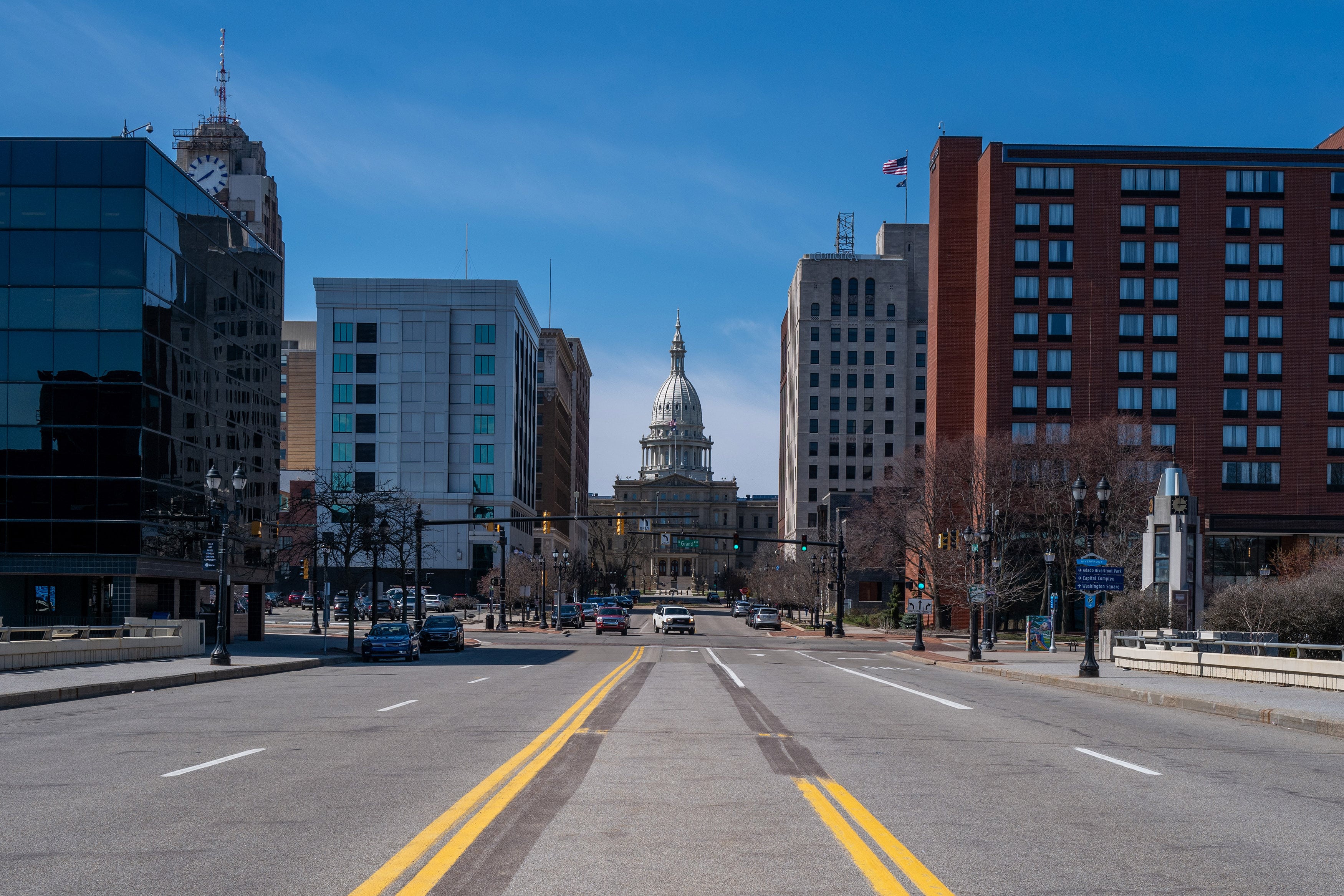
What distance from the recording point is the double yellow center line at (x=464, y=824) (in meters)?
7.04

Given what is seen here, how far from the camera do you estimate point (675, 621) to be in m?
69.1

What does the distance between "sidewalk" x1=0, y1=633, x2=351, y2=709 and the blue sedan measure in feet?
3.42

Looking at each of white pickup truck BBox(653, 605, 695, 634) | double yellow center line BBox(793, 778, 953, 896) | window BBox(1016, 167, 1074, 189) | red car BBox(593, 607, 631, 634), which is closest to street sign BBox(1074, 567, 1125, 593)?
double yellow center line BBox(793, 778, 953, 896)

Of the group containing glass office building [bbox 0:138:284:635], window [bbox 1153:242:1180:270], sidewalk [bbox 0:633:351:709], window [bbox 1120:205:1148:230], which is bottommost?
sidewalk [bbox 0:633:351:709]

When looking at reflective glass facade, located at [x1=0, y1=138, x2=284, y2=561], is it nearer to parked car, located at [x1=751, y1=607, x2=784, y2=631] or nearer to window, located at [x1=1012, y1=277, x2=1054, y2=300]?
parked car, located at [x1=751, y1=607, x2=784, y2=631]

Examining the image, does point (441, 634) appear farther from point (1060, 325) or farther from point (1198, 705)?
point (1060, 325)

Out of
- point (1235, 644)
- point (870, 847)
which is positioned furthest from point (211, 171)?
point (870, 847)

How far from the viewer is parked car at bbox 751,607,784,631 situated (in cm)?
8400

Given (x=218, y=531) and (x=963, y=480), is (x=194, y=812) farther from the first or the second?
(x=963, y=480)

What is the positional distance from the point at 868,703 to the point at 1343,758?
8.64 meters

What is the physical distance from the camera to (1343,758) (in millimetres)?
14078

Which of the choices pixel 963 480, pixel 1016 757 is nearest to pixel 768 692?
pixel 1016 757

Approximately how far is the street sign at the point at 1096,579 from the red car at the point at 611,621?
38353 millimetres

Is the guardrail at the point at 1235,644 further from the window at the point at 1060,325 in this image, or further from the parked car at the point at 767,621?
the window at the point at 1060,325
